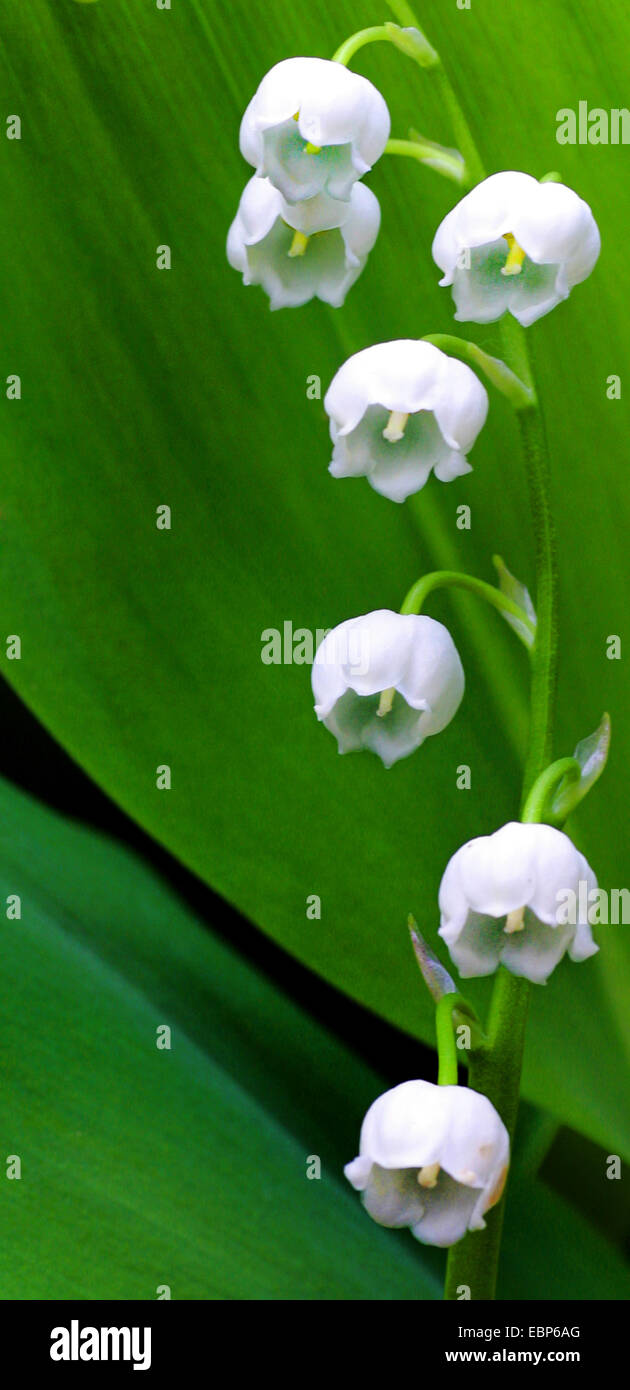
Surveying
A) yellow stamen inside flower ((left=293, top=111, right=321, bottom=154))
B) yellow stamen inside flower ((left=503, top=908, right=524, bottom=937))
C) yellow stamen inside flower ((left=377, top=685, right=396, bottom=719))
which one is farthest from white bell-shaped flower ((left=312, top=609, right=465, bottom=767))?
yellow stamen inside flower ((left=293, top=111, right=321, bottom=154))

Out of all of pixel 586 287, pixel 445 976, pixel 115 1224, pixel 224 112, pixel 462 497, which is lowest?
pixel 115 1224

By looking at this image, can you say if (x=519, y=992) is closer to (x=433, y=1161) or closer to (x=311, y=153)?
(x=433, y=1161)

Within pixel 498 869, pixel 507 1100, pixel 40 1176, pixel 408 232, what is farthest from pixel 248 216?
pixel 40 1176

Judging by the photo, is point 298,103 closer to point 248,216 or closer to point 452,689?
point 248,216

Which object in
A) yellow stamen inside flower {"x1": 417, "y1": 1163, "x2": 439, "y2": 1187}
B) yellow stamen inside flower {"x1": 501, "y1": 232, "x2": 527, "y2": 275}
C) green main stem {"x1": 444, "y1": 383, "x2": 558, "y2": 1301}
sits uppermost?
yellow stamen inside flower {"x1": 501, "y1": 232, "x2": 527, "y2": 275}

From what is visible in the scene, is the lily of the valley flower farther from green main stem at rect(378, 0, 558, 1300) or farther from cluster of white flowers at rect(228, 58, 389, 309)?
cluster of white flowers at rect(228, 58, 389, 309)

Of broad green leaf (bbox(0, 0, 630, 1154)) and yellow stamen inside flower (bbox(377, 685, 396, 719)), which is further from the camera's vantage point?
broad green leaf (bbox(0, 0, 630, 1154))
